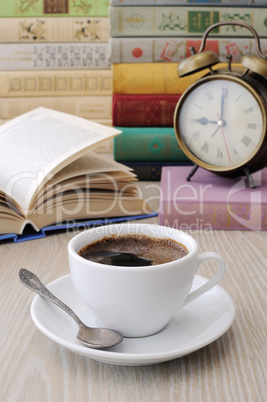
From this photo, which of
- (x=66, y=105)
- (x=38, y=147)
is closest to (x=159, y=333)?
(x=38, y=147)

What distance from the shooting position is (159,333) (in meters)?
0.60

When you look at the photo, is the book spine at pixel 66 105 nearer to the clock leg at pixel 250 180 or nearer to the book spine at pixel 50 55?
the book spine at pixel 50 55

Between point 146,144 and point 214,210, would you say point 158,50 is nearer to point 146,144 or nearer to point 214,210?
point 146,144

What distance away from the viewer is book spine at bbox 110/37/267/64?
1418 millimetres

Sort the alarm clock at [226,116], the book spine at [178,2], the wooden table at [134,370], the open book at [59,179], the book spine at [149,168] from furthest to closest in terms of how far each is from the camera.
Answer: the book spine at [149,168] → the book spine at [178,2] → the alarm clock at [226,116] → the open book at [59,179] → the wooden table at [134,370]

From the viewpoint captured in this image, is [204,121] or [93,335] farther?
[204,121]

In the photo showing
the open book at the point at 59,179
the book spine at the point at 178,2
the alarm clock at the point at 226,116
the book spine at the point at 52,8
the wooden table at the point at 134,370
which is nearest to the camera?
the wooden table at the point at 134,370

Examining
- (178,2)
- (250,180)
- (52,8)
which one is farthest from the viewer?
(52,8)

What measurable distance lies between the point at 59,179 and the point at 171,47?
1.93 feet

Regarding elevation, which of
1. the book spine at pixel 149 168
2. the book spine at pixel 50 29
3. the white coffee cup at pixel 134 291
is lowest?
the book spine at pixel 149 168

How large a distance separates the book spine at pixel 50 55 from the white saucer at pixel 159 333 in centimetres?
167

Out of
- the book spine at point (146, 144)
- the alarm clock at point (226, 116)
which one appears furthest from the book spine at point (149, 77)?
the alarm clock at point (226, 116)

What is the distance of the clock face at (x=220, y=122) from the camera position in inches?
45.5

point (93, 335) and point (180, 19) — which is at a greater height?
point (180, 19)
